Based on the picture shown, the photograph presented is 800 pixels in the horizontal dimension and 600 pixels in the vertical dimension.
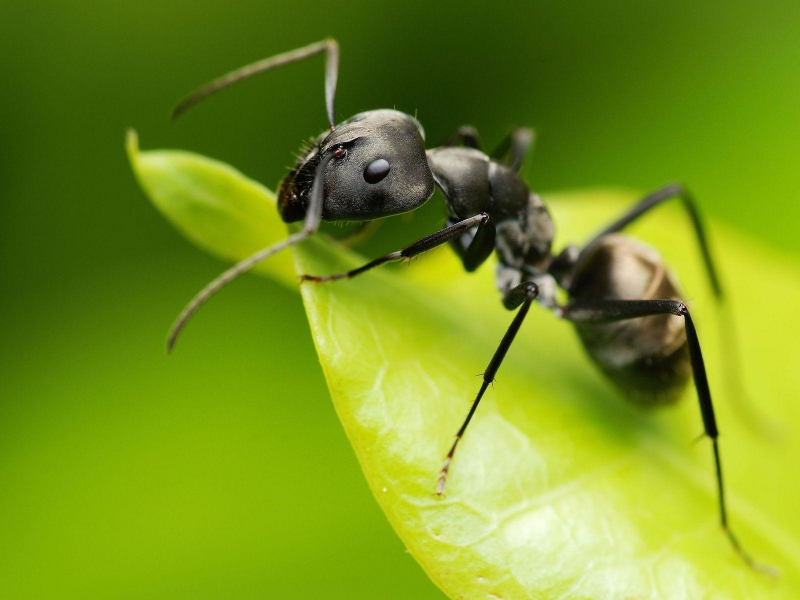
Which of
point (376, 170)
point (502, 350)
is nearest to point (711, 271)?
point (502, 350)

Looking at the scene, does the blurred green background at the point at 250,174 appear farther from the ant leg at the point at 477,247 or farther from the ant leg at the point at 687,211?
the ant leg at the point at 687,211

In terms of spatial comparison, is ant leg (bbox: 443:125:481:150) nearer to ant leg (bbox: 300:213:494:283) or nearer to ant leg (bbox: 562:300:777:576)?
ant leg (bbox: 300:213:494:283)

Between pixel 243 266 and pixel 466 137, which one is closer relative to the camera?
pixel 243 266

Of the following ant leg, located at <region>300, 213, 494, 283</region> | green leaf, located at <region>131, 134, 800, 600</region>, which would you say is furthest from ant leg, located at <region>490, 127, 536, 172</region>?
ant leg, located at <region>300, 213, 494, 283</region>

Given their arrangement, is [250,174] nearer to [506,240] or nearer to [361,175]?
[506,240]

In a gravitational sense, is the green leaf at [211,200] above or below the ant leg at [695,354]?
above

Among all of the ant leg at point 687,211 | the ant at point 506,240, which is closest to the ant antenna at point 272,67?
the ant at point 506,240
